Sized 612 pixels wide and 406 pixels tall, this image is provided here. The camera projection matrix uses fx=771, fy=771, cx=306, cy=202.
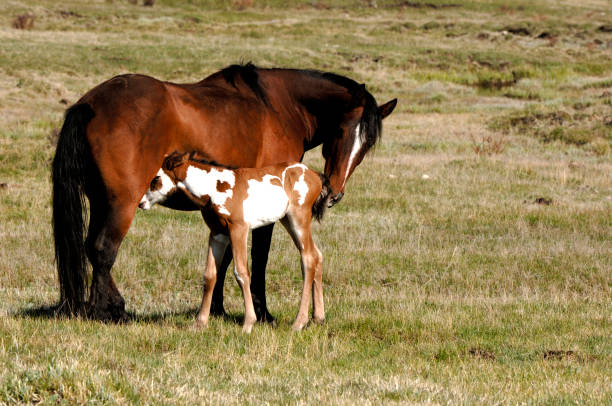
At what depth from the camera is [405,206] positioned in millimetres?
14641

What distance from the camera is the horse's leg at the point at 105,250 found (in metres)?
6.62

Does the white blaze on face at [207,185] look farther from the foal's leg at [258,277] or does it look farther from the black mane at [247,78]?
the black mane at [247,78]

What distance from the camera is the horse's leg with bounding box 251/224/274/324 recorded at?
7719 mm

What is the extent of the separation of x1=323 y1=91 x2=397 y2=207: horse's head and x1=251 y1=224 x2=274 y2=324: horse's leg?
0.85 metres

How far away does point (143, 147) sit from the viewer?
263 inches

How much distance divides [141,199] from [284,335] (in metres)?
1.70

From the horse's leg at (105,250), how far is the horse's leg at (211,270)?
735mm

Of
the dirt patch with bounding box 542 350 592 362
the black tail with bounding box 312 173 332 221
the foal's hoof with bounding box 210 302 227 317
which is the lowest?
the foal's hoof with bounding box 210 302 227 317

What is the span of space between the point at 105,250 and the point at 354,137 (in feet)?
8.87

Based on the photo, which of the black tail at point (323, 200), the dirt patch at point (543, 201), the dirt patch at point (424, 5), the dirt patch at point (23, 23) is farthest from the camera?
the dirt patch at point (424, 5)

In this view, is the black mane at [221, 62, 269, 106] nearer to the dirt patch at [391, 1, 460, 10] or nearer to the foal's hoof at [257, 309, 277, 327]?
the foal's hoof at [257, 309, 277, 327]

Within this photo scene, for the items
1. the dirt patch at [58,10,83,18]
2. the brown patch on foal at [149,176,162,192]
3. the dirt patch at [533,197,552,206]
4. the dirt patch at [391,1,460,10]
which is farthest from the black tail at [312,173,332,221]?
the dirt patch at [391,1,460,10]

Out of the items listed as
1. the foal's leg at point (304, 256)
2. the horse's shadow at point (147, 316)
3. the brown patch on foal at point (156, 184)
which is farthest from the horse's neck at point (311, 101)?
the horse's shadow at point (147, 316)

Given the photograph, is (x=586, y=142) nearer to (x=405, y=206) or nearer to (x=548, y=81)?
(x=405, y=206)
